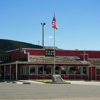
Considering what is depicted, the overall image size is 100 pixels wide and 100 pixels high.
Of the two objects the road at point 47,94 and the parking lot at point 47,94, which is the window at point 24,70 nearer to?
the parking lot at point 47,94

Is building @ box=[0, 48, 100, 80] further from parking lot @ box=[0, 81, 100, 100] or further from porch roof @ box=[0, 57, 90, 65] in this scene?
parking lot @ box=[0, 81, 100, 100]

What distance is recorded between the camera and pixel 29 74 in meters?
45.9

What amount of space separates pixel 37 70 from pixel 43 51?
5204mm

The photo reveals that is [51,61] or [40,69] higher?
[51,61]

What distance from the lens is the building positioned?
152ft

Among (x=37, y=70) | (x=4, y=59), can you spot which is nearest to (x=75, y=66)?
(x=37, y=70)

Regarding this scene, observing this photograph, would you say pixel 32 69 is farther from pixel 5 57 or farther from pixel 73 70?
pixel 5 57

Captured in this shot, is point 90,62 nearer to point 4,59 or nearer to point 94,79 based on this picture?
point 94,79

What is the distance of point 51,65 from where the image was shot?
46812 millimetres

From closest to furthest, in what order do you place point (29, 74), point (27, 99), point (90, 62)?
point (27, 99) < point (29, 74) < point (90, 62)

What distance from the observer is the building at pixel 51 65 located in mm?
46250

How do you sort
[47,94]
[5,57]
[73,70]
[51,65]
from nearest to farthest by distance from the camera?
[47,94] < [51,65] < [73,70] < [5,57]

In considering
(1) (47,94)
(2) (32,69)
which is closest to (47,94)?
(1) (47,94)

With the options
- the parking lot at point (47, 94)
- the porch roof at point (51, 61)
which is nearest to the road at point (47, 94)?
the parking lot at point (47, 94)
